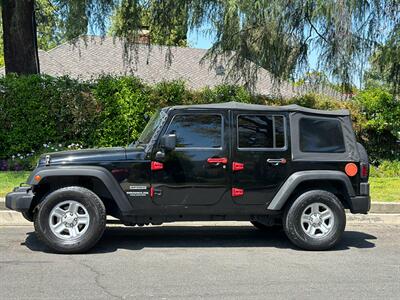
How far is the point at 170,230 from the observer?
8.80 metres

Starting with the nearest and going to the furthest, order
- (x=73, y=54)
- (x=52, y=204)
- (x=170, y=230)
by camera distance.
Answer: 1. (x=52, y=204)
2. (x=170, y=230)
3. (x=73, y=54)

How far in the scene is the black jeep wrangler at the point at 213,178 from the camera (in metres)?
6.93

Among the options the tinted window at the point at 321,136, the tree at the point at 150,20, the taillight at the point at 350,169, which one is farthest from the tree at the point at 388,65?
the taillight at the point at 350,169

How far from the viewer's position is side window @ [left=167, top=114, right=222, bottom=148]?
24.0ft

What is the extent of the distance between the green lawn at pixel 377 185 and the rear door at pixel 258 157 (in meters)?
4.02

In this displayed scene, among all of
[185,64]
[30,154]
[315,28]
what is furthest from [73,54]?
[315,28]

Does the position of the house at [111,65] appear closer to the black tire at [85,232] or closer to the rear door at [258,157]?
the rear door at [258,157]

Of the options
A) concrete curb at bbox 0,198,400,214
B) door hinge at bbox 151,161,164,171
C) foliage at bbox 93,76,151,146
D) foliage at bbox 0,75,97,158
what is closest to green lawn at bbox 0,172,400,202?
concrete curb at bbox 0,198,400,214

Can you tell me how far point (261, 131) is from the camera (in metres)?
7.52

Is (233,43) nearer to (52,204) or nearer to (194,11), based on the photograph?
(194,11)

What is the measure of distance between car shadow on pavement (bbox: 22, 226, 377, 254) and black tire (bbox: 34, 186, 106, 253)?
0.93ft

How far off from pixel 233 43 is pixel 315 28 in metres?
2.10

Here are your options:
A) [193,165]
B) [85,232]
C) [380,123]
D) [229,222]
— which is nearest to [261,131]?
[193,165]

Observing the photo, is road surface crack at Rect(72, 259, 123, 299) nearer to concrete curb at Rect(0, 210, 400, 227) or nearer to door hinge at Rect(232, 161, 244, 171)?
door hinge at Rect(232, 161, 244, 171)
